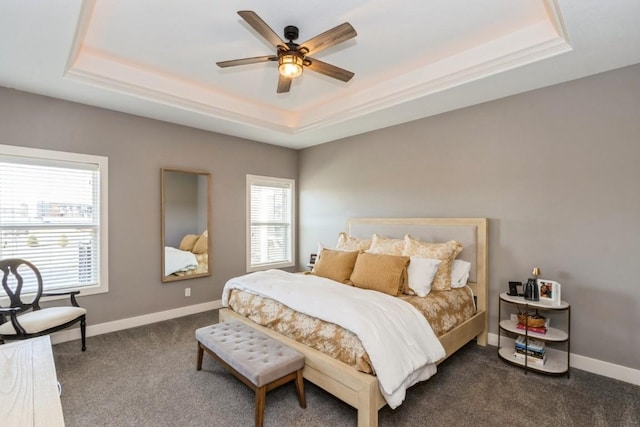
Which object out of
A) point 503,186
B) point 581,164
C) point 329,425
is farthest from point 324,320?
point 581,164

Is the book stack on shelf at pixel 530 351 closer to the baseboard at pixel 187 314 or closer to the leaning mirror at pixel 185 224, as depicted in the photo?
the baseboard at pixel 187 314

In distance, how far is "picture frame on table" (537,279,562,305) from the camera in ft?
9.05

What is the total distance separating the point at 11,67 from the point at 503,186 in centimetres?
478

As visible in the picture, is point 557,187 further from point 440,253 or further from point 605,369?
point 605,369

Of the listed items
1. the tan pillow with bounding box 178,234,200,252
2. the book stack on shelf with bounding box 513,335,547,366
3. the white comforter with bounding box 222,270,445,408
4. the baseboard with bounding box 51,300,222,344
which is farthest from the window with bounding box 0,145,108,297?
the book stack on shelf with bounding box 513,335,547,366

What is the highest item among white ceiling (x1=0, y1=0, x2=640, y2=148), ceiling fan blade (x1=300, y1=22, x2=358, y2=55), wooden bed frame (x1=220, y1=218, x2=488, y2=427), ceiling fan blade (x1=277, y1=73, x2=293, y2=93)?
white ceiling (x1=0, y1=0, x2=640, y2=148)

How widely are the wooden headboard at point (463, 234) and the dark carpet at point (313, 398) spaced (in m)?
0.76

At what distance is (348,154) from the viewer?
490 centimetres

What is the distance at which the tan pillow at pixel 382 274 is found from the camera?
292 cm

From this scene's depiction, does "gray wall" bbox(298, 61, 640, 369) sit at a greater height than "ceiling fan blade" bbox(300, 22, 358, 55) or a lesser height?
lesser

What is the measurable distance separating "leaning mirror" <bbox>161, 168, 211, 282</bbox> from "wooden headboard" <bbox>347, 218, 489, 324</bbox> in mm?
2555

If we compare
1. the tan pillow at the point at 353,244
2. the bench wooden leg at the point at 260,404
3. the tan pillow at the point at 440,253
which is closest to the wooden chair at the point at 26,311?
the bench wooden leg at the point at 260,404

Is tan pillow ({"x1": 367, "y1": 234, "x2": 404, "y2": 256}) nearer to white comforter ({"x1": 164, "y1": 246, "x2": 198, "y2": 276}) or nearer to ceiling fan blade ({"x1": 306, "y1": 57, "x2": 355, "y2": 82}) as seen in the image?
ceiling fan blade ({"x1": 306, "y1": 57, "x2": 355, "y2": 82})

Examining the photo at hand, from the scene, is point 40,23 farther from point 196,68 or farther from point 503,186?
point 503,186
